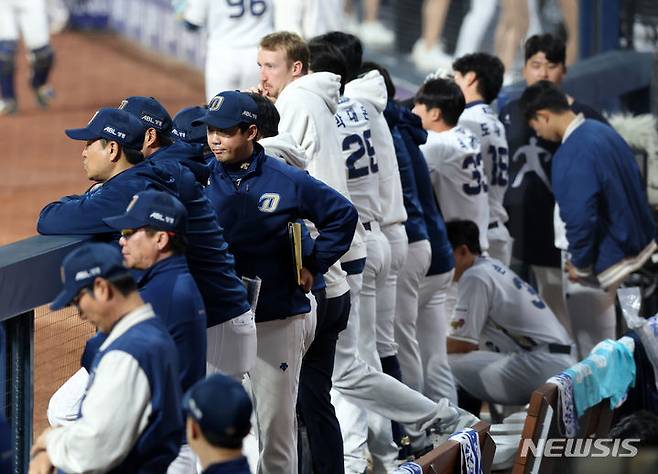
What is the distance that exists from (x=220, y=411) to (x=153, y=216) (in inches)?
33.9

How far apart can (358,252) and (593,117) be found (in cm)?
318

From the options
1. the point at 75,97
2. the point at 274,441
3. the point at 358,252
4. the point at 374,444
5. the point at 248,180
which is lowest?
the point at 75,97

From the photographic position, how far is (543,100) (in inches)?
336

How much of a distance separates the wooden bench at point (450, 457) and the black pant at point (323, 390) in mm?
554

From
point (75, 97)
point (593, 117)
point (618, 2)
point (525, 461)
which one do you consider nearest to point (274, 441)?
point (525, 461)

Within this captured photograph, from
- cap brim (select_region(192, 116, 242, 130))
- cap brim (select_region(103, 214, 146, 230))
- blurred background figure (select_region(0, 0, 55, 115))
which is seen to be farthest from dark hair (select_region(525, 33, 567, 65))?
blurred background figure (select_region(0, 0, 55, 115))

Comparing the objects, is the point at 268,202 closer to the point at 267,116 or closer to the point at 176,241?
the point at 267,116

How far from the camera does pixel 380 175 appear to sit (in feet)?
22.2

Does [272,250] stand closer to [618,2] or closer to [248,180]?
[248,180]

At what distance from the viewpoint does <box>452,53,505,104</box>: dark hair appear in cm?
831

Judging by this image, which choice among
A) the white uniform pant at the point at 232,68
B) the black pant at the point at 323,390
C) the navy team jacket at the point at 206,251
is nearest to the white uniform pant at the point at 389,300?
the black pant at the point at 323,390

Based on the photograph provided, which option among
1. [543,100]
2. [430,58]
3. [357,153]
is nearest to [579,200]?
[543,100]

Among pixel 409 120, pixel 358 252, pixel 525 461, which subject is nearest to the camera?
pixel 525 461

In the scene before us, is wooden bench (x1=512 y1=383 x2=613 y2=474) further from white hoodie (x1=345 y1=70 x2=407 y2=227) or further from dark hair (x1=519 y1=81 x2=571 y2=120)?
dark hair (x1=519 y1=81 x2=571 y2=120)
